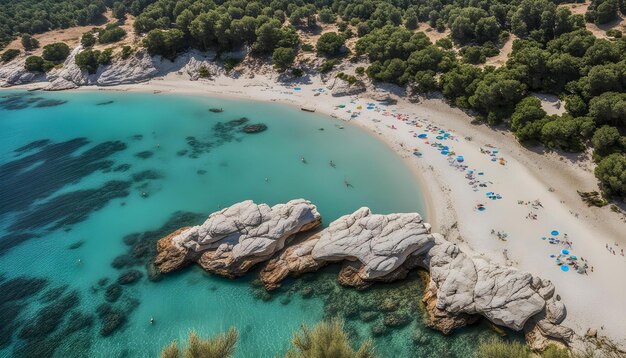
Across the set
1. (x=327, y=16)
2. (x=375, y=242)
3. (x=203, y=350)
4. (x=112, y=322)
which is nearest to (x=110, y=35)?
(x=327, y=16)

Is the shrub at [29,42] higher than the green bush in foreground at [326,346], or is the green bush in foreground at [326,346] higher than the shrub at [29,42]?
the green bush in foreground at [326,346]

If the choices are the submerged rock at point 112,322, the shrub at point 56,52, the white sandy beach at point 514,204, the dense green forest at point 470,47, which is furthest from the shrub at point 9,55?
the submerged rock at point 112,322

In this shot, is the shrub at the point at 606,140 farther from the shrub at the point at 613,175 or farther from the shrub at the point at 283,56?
the shrub at the point at 283,56

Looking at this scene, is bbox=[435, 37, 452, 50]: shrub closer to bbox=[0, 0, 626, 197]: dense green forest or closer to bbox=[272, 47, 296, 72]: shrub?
bbox=[0, 0, 626, 197]: dense green forest

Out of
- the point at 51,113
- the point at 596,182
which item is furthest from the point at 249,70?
the point at 596,182

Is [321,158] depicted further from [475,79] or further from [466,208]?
[475,79]

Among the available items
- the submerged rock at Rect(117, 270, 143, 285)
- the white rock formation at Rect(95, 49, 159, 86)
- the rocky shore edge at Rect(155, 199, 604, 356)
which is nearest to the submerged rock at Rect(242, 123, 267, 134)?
the rocky shore edge at Rect(155, 199, 604, 356)

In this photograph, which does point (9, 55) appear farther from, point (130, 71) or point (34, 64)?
point (130, 71)
